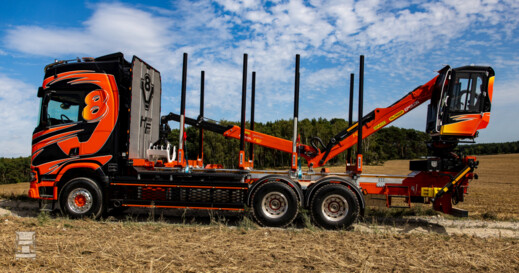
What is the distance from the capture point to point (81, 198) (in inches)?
403

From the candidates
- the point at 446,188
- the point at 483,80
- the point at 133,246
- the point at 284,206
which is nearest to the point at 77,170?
the point at 133,246

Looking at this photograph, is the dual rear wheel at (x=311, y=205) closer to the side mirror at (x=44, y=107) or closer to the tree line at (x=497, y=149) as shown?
the side mirror at (x=44, y=107)

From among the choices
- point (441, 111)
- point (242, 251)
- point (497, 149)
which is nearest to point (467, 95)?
point (441, 111)

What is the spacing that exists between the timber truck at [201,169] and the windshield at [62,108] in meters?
0.03

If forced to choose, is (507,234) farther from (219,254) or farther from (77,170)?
(77,170)

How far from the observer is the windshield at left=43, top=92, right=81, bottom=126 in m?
10.4

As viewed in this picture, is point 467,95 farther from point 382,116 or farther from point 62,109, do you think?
point 62,109

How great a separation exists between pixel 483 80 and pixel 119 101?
9169 millimetres

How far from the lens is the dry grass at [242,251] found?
564 centimetres

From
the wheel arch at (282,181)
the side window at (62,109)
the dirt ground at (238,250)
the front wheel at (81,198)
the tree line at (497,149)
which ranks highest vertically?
the tree line at (497,149)

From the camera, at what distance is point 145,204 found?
33.4ft
